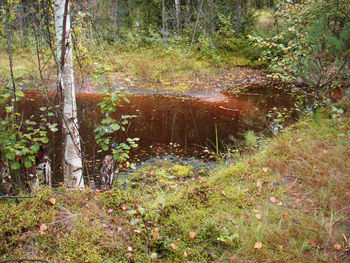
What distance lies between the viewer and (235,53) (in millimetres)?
15336

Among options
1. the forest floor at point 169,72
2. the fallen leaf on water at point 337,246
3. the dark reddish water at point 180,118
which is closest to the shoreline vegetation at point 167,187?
the fallen leaf on water at point 337,246

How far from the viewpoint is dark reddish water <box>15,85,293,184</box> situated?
6156 millimetres

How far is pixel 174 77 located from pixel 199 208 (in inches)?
412

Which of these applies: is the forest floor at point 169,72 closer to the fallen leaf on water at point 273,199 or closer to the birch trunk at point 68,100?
the birch trunk at point 68,100

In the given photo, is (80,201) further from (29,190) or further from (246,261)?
(246,261)

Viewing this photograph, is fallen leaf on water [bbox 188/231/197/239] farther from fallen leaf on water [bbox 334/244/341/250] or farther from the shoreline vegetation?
fallen leaf on water [bbox 334/244/341/250]

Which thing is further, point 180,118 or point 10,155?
point 180,118

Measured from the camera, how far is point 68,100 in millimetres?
3236

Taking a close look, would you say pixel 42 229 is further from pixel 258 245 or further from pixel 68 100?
pixel 258 245

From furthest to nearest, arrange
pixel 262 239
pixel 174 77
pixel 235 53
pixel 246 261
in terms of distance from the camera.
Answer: pixel 235 53 → pixel 174 77 → pixel 262 239 → pixel 246 261

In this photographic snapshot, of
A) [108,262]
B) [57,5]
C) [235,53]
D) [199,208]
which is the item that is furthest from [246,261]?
[235,53]

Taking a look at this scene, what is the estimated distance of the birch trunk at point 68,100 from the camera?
118 inches

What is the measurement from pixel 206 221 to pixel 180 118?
5.82 meters

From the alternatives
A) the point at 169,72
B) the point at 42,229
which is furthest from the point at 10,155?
the point at 169,72
